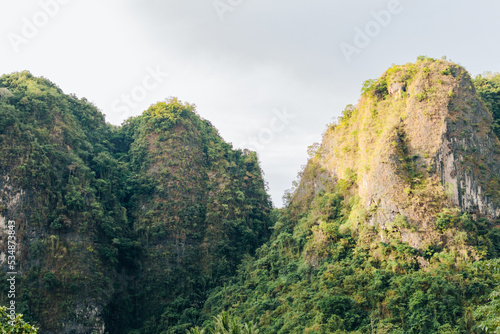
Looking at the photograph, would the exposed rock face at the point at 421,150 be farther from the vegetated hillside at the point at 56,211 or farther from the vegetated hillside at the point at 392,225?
the vegetated hillside at the point at 56,211

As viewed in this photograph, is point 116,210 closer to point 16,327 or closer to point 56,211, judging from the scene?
point 56,211

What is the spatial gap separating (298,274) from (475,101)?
15222 mm

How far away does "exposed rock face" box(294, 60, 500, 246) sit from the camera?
24250 mm

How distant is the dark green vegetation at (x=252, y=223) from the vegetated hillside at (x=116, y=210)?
4.1 inches

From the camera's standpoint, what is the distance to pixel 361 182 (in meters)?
27.0

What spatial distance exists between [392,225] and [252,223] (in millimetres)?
13937

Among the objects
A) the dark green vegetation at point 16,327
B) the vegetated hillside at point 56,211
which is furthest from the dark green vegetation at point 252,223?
the dark green vegetation at point 16,327

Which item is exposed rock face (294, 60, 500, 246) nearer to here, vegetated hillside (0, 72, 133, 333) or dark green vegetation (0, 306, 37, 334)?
vegetated hillside (0, 72, 133, 333)

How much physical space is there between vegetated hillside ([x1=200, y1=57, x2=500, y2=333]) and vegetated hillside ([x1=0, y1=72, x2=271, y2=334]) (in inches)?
145

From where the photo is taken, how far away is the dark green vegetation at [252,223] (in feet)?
71.3

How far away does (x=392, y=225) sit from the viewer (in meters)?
23.8

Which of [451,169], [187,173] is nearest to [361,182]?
[451,169]

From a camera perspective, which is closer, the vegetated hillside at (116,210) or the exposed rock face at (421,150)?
the exposed rock face at (421,150)

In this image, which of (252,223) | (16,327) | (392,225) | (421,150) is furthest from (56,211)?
(421,150)
